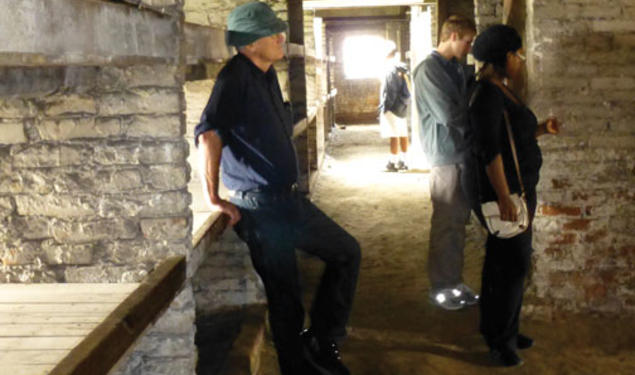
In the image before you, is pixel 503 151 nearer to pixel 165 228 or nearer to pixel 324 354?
pixel 324 354

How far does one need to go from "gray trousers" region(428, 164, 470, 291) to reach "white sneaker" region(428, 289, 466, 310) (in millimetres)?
37

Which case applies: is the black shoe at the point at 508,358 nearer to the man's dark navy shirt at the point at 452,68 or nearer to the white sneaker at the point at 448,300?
the white sneaker at the point at 448,300

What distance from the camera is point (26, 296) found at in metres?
2.37

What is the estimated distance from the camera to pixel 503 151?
295 centimetres

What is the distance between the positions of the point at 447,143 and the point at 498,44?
32.1 inches

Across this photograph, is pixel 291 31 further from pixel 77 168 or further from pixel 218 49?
pixel 77 168

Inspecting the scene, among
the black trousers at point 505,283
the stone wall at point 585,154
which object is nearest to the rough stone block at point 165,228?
the black trousers at point 505,283

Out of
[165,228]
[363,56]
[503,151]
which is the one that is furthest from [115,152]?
[363,56]

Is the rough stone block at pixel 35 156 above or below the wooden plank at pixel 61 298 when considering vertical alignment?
above

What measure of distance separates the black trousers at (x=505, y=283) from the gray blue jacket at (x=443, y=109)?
698mm

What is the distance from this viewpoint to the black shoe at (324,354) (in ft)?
9.77

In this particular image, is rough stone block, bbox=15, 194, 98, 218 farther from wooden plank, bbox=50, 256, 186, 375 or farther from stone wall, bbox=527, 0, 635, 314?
stone wall, bbox=527, 0, 635, 314

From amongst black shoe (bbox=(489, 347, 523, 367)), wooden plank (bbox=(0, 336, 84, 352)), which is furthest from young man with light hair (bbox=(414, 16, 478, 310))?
wooden plank (bbox=(0, 336, 84, 352))

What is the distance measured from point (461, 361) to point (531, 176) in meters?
1.04
